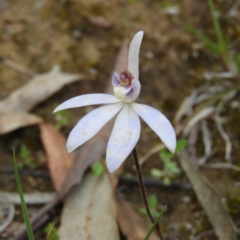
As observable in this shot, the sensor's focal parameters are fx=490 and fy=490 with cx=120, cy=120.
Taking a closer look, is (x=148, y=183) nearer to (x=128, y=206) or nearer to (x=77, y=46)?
(x=128, y=206)

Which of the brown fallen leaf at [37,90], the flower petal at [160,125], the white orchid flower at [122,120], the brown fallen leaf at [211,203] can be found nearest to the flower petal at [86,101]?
the white orchid flower at [122,120]

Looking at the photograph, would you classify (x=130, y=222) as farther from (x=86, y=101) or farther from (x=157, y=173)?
(x=86, y=101)

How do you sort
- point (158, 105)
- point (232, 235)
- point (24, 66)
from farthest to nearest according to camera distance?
point (24, 66)
point (158, 105)
point (232, 235)

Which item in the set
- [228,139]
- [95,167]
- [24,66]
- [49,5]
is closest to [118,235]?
[95,167]

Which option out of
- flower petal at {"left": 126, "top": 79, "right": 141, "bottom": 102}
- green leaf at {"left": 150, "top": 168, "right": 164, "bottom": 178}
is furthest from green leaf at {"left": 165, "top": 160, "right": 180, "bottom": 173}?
flower petal at {"left": 126, "top": 79, "right": 141, "bottom": 102}

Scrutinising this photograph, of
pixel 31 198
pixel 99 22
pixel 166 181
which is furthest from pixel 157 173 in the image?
pixel 99 22

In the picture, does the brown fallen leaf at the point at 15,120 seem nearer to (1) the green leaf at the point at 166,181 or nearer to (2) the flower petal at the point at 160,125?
(1) the green leaf at the point at 166,181
